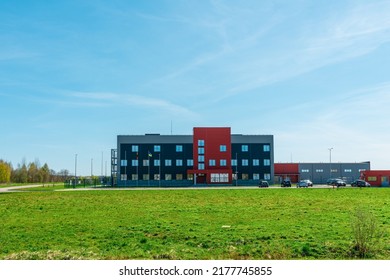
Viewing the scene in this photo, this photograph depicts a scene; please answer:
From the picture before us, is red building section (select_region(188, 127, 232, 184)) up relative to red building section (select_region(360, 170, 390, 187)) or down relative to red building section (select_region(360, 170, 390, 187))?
up

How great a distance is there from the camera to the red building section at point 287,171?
10056 cm

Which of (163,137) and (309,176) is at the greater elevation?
(163,137)

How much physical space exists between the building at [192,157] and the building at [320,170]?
1612cm

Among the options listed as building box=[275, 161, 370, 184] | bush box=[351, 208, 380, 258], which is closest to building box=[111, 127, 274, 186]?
building box=[275, 161, 370, 184]

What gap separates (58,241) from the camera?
13.4 m

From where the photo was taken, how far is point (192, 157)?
85625 millimetres

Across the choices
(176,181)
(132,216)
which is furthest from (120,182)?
(132,216)

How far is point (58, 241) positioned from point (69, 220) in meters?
5.66

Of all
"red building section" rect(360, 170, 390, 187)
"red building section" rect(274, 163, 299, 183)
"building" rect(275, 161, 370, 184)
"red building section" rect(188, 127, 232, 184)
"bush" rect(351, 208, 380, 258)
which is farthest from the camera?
"building" rect(275, 161, 370, 184)

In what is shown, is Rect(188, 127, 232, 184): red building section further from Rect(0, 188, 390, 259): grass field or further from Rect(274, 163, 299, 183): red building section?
Rect(0, 188, 390, 259): grass field

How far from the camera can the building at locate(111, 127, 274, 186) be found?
84.3 m

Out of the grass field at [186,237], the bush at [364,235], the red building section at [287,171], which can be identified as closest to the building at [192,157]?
the red building section at [287,171]

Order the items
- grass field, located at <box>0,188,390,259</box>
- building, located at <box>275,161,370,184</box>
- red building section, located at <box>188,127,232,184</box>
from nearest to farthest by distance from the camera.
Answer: grass field, located at <box>0,188,390,259</box> < red building section, located at <box>188,127,232,184</box> < building, located at <box>275,161,370,184</box>
